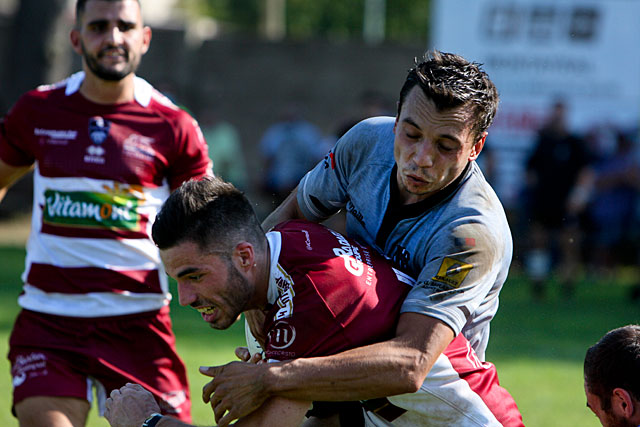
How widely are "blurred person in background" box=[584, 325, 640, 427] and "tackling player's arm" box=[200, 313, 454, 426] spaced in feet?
2.45

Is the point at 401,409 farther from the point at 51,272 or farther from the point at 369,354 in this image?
the point at 51,272

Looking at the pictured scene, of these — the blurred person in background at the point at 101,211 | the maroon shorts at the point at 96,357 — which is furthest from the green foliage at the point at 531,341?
the blurred person in background at the point at 101,211

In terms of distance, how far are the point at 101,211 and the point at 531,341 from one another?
598 cm

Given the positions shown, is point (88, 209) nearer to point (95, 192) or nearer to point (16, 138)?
point (95, 192)

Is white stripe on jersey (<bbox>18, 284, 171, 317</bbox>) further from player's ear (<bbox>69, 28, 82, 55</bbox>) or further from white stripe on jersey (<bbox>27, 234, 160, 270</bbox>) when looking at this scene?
player's ear (<bbox>69, 28, 82, 55</bbox>)

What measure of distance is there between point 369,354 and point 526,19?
12.7 metres

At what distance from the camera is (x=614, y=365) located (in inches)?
134

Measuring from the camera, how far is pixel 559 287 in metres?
13.1

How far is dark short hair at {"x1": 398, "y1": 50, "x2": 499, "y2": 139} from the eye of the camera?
10.8ft

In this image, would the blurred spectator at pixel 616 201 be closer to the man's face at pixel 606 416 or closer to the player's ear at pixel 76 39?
the player's ear at pixel 76 39

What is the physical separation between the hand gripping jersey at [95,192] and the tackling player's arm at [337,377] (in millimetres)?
1736

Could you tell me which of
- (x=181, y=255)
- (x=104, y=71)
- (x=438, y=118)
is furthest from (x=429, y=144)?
(x=104, y=71)

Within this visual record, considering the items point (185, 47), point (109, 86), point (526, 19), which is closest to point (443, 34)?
point (526, 19)

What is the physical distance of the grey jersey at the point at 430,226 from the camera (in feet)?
10.6
